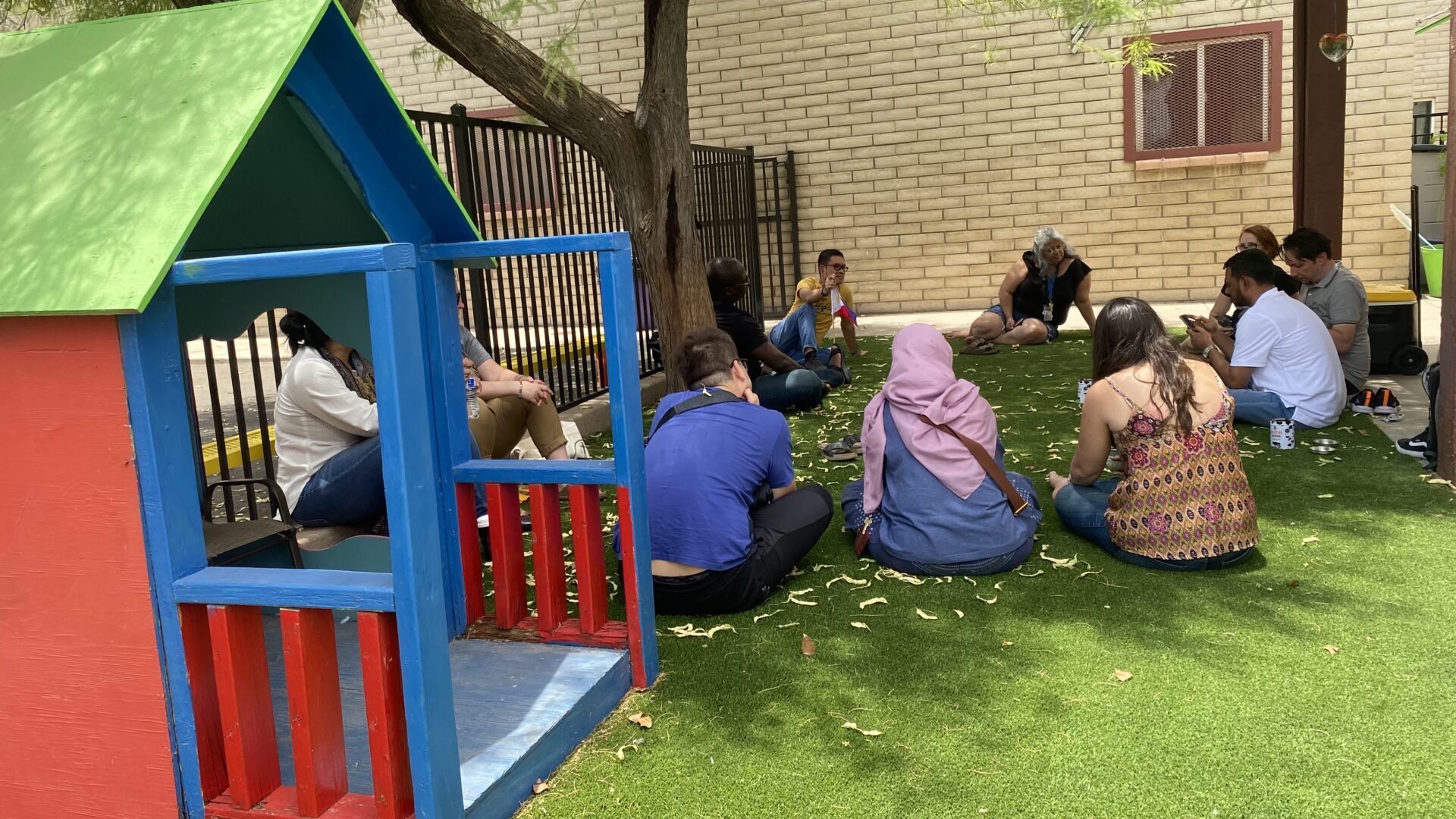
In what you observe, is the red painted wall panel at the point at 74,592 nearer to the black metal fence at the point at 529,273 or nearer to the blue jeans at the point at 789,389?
the black metal fence at the point at 529,273

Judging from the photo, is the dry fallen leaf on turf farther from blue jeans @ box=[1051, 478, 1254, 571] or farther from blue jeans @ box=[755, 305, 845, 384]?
blue jeans @ box=[755, 305, 845, 384]

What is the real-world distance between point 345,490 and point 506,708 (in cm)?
153

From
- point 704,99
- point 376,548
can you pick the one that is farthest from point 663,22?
point 704,99

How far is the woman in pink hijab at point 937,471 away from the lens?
4.38 m

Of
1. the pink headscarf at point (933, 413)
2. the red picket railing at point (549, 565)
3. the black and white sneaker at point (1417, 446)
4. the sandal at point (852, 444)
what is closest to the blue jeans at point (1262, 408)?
the black and white sneaker at point (1417, 446)

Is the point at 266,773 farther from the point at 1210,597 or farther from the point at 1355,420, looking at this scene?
the point at 1355,420

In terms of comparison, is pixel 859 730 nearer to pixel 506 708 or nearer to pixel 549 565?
pixel 506 708

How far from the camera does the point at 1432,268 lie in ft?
39.0

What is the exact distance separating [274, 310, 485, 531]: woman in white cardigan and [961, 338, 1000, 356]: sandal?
22.8ft

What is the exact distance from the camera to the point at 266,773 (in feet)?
9.06

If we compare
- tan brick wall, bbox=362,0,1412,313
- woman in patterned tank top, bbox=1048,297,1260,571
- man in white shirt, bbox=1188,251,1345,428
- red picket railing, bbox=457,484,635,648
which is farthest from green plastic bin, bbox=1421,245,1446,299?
red picket railing, bbox=457,484,635,648

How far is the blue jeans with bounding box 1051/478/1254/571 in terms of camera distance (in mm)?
4375

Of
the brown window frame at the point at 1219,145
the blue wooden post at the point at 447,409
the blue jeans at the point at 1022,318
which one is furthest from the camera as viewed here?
the brown window frame at the point at 1219,145

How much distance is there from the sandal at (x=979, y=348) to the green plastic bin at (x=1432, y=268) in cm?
504
